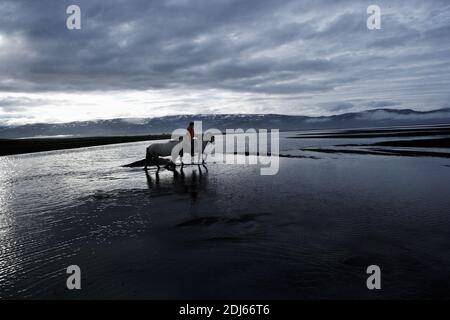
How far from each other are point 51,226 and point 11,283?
10.9 feet

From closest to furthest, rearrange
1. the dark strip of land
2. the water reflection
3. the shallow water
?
the shallow water → the water reflection → the dark strip of land

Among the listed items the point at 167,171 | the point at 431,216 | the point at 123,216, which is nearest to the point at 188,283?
the point at 123,216

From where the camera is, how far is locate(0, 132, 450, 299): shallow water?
495cm

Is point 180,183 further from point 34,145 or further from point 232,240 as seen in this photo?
point 34,145

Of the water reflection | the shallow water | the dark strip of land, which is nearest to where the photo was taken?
the shallow water

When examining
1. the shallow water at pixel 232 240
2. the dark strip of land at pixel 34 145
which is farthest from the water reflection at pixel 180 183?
the dark strip of land at pixel 34 145

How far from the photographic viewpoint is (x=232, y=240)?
6910 millimetres

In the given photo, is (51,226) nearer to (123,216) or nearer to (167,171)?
(123,216)

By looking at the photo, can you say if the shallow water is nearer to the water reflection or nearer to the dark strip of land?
the water reflection

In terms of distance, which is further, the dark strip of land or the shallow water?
the dark strip of land

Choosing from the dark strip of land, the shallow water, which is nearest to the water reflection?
the shallow water

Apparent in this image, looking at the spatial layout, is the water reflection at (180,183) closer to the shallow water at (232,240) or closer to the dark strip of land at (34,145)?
the shallow water at (232,240)

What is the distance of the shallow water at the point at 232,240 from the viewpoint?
16.3 ft

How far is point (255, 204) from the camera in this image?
1002 centimetres
